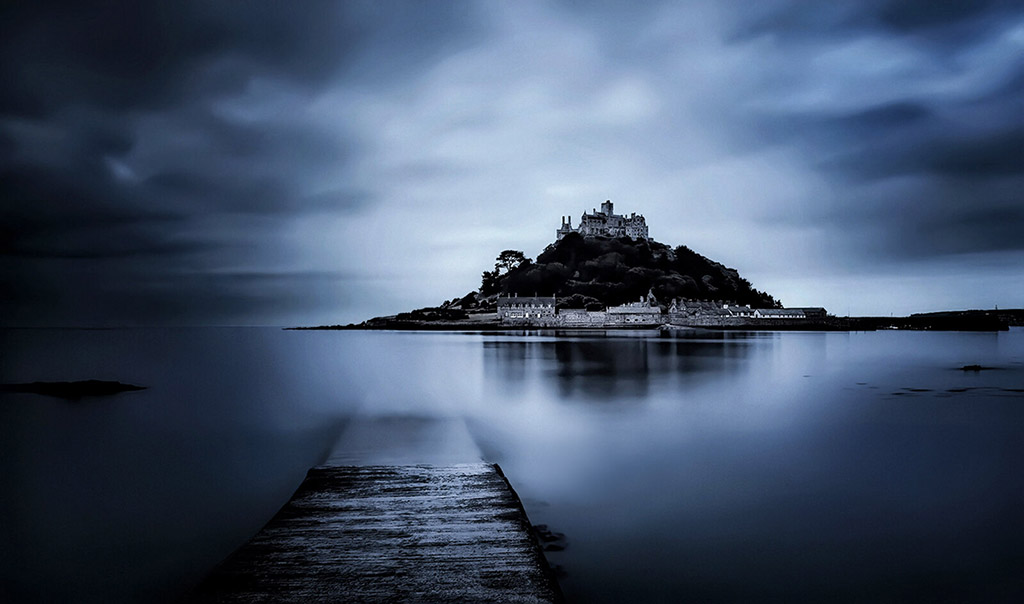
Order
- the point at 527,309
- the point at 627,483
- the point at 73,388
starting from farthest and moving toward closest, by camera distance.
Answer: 1. the point at 527,309
2. the point at 73,388
3. the point at 627,483

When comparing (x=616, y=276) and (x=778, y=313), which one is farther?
(x=778, y=313)

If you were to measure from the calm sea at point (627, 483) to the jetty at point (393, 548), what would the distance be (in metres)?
1.31

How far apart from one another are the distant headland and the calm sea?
4272 inches

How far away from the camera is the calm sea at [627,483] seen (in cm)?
716

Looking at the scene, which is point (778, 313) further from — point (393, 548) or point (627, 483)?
point (393, 548)

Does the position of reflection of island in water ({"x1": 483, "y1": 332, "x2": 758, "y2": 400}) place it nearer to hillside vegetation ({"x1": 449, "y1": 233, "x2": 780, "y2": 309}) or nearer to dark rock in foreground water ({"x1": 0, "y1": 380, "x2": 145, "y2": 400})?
dark rock in foreground water ({"x1": 0, "y1": 380, "x2": 145, "y2": 400})

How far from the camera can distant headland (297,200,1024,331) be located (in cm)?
13462

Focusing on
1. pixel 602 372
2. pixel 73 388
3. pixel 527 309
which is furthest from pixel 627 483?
pixel 527 309

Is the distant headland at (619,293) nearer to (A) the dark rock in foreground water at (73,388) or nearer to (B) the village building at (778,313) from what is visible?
(B) the village building at (778,313)

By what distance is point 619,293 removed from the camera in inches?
5413

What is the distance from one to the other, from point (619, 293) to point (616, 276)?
427cm

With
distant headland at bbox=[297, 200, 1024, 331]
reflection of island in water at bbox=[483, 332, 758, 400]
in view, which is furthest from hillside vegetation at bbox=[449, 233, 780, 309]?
reflection of island in water at bbox=[483, 332, 758, 400]

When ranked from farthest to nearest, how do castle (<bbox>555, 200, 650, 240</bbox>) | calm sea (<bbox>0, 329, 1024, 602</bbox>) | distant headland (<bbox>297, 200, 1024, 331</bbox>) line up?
castle (<bbox>555, 200, 650, 240</bbox>), distant headland (<bbox>297, 200, 1024, 331</bbox>), calm sea (<bbox>0, 329, 1024, 602</bbox>)

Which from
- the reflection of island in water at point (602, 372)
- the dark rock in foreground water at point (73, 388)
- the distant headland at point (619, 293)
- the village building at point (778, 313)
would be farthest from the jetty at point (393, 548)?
the village building at point (778, 313)
